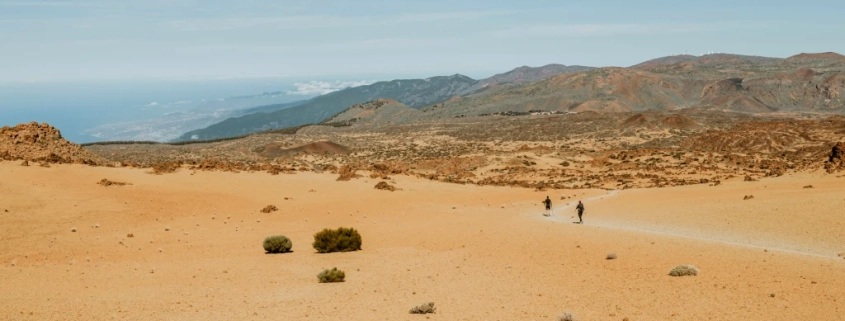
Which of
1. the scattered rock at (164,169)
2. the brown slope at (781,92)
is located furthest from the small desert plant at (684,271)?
the brown slope at (781,92)

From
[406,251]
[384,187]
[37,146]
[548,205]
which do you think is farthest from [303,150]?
[406,251]

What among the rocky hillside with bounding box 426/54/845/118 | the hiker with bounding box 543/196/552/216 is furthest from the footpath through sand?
the rocky hillside with bounding box 426/54/845/118

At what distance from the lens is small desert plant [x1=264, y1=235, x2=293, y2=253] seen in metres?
18.2

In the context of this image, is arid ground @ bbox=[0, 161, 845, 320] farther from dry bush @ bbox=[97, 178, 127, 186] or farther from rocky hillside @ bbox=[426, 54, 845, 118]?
rocky hillside @ bbox=[426, 54, 845, 118]

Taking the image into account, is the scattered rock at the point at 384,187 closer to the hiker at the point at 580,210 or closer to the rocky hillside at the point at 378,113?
the hiker at the point at 580,210

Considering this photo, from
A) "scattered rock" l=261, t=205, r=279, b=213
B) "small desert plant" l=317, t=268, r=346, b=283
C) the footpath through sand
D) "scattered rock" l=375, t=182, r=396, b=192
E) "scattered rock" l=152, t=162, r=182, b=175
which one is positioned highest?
"scattered rock" l=152, t=162, r=182, b=175

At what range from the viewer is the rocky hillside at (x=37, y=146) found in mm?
31125

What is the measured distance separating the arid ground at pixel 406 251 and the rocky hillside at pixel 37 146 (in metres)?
2.38

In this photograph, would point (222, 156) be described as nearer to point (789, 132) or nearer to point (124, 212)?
point (124, 212)

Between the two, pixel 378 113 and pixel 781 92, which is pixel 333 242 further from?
pixel 781 92

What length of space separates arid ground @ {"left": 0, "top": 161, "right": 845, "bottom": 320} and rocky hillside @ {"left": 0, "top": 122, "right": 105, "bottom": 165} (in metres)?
2.38

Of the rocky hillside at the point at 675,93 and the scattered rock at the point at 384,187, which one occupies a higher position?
the rocky hillside at the point at 675,93

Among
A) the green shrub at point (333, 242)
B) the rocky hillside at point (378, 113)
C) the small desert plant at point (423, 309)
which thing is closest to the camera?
the small desert plant at point (423, 309)

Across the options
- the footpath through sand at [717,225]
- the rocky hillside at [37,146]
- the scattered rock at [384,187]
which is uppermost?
the rocky hillside at [37,146]
